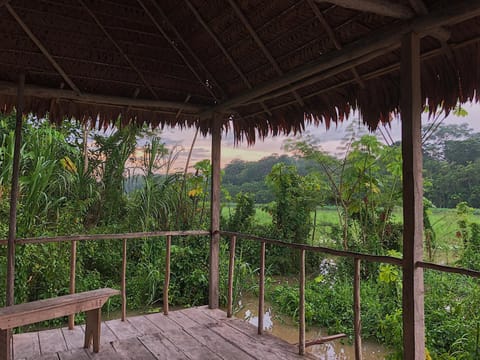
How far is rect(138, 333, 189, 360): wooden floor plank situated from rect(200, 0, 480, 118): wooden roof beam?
2219 millimetres

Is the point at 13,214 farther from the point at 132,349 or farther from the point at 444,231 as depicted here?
the point at 444,231

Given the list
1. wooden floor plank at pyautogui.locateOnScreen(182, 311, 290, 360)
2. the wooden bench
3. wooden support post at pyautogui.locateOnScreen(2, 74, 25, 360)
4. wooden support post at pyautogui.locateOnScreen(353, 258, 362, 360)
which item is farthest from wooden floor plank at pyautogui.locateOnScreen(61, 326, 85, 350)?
wooden support post at pyautogui.locateOnScreen(353, 258, 362, 360)

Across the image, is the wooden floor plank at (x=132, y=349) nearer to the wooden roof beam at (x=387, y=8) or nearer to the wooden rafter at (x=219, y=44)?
the wooden rafter at (x=219, y=44)

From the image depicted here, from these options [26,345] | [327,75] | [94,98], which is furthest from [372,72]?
[26,345]

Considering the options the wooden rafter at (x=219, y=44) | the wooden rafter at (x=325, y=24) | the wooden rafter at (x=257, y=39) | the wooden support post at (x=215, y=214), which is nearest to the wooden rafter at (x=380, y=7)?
the wooden rafter at (x=325, y=24)

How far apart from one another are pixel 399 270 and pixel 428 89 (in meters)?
2.67

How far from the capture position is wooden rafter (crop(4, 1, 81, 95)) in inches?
120

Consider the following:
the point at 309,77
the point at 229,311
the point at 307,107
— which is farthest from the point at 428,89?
the point at 229,311

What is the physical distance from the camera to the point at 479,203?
5543mm

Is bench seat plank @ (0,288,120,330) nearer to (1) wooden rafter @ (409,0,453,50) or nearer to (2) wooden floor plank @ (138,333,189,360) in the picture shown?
(2) wooden floor plank @ (138,333,189,360)

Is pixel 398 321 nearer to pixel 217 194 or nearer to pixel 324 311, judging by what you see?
pixel 324 311

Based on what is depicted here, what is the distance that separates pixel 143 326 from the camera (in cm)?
355

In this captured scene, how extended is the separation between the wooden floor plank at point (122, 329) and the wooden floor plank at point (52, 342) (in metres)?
0.42

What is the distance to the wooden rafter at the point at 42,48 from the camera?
305 centimetres
